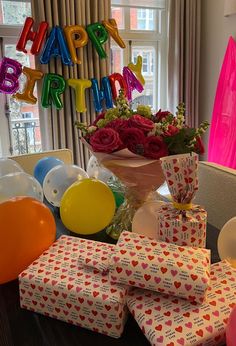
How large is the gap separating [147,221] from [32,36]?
8.33 ft

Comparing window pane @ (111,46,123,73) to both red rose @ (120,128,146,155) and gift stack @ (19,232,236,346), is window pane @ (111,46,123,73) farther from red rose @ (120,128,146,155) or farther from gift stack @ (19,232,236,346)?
gift stack @ (19,232,236,346)

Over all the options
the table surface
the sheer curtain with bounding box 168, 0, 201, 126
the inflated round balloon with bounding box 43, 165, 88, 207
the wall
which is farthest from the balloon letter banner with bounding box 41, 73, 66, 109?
the table surface

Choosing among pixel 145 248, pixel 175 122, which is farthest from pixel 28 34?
→ pixel 145 248

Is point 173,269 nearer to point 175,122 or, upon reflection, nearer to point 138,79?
point 175,122

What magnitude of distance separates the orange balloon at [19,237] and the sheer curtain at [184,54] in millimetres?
3010

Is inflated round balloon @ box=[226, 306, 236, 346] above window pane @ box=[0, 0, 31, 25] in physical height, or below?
below

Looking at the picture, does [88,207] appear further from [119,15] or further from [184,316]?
[119,15]

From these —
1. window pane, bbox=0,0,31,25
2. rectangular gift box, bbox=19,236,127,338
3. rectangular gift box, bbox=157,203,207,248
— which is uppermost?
window pane, bbox=0,0,31,25

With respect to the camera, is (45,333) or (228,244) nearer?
(45,333)

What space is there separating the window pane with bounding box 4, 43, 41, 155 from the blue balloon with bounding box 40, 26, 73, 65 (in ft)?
1.10

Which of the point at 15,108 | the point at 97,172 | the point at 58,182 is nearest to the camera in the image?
the point at 58,182

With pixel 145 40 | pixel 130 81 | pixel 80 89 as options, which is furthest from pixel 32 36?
pixel 145 40

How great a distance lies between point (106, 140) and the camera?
3.10ft

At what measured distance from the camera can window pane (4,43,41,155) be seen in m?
A: 3.25
